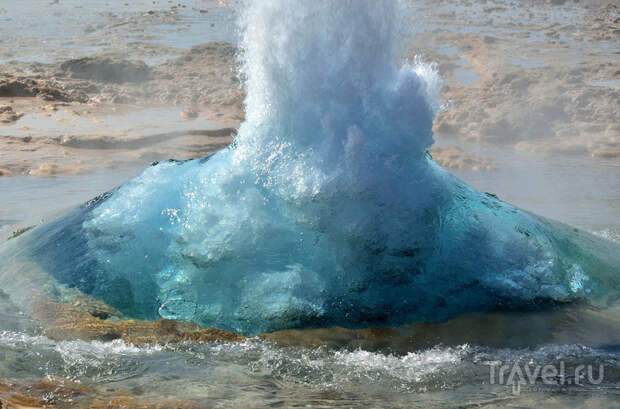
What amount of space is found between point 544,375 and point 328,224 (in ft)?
2.99

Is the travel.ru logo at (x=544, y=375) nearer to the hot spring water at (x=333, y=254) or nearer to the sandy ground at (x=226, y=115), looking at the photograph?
the hot spring water at (x=333, y=254)

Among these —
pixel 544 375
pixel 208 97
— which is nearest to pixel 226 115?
pixel 208 97

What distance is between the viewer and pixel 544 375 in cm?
210

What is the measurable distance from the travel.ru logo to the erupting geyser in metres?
0.30

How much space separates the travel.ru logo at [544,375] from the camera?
2061 millimetres

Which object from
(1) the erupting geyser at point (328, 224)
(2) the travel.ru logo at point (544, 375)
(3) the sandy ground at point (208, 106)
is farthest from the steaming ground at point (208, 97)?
(2) the travel.ru logo at point (544, 375)

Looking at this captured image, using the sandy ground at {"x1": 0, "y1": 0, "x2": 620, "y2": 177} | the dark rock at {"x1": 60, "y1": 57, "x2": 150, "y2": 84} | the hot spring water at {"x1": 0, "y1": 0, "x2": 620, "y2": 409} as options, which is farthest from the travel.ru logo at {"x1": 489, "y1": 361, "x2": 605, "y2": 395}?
the dark rock at {"x1": 60, "y1": 57, "x2": 150, "y2": 84}

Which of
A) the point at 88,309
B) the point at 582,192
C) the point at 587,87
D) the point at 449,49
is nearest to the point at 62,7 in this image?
the point at 449,49

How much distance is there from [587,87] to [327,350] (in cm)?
719

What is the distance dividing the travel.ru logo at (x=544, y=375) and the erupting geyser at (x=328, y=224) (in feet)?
1.00

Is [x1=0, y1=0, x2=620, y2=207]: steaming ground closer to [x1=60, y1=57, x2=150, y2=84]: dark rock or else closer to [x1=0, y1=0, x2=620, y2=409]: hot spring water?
[x1=60, y1=57, x2=150, y2=84]: dark rock

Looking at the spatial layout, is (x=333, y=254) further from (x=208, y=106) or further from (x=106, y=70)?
(x=106, y=70)

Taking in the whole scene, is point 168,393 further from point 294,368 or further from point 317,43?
point 317,43

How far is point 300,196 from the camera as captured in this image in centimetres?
235
